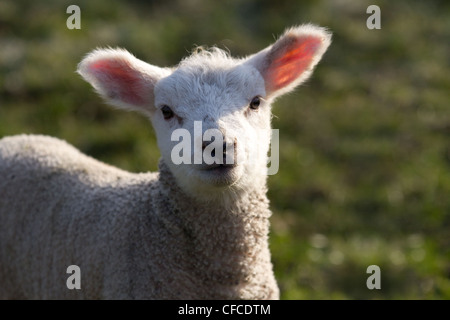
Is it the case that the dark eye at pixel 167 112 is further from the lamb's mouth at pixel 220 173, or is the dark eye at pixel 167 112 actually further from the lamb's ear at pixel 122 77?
the lamb's mouth at pixel 220 173

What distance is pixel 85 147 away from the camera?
7375 millimetres

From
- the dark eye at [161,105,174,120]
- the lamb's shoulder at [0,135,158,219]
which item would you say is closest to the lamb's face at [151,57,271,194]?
the dark eye at [161,105,174,120]

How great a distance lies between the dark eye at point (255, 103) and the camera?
391 cm

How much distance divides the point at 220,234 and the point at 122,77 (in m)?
1.13

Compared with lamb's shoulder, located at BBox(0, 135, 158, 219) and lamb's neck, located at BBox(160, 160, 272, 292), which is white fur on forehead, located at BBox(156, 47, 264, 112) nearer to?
lamb's neck, located at BBox(160, 160, 272, 292)

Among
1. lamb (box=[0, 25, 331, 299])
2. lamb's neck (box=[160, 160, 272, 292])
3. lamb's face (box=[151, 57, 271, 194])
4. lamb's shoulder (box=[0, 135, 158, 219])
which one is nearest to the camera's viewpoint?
lamb's face (box=[151, 57, 271, 194])

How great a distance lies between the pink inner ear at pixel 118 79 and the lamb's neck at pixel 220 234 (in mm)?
588

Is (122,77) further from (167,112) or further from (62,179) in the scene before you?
(62,179)

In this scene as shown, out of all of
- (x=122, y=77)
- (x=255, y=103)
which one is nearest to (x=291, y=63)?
(x=255, y=103)

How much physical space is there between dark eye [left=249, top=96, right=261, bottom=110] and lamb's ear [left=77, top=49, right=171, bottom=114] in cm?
59

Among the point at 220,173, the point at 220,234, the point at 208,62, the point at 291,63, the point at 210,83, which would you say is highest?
the point at 291,63

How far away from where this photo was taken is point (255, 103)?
393 centimetres

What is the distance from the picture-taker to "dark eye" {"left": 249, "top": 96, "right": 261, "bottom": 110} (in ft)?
12.8

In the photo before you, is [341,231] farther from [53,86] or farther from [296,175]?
[53,86]
